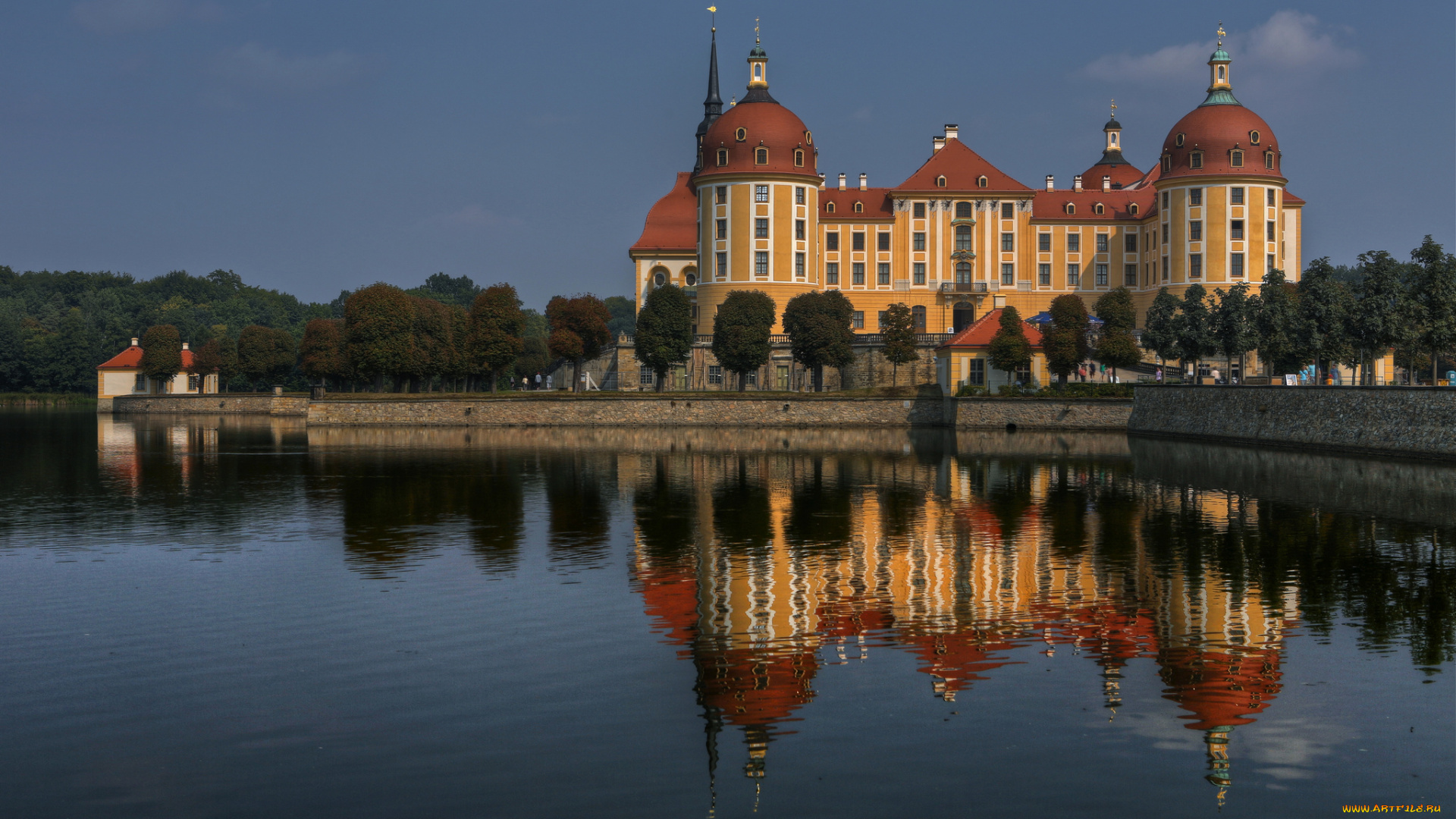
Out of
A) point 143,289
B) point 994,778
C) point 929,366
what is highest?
point 143,289

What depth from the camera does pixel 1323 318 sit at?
56.7m

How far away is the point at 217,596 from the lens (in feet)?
65.5

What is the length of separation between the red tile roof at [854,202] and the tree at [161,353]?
66.7 m

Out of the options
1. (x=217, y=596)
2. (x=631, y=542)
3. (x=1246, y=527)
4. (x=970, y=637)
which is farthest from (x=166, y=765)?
(x=1246, y=527)

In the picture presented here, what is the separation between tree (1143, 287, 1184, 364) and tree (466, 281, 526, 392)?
3974cm

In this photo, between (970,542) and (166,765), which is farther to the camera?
(970,542)

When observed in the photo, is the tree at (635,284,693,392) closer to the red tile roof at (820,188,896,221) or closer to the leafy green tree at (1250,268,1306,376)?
the red tile roof at (820,188,896,221)

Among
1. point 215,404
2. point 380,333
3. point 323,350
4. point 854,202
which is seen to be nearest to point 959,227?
point 854,202

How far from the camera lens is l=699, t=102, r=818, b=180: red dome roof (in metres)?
86.0

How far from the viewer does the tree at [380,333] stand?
8394cm

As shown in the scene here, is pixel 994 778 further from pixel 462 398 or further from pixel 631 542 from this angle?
pixel 462 398

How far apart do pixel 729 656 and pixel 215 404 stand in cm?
10500

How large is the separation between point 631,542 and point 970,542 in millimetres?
7211

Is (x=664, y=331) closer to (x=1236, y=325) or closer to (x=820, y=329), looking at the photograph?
(x=820, y=329)
